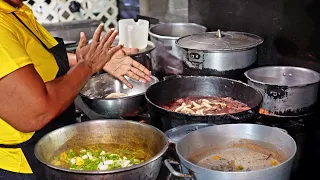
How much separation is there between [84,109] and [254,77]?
4.17 feet

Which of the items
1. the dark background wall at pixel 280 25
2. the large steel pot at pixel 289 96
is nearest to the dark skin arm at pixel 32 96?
the large steel pot at pixel 289 96

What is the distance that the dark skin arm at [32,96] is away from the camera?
1535 millimetres

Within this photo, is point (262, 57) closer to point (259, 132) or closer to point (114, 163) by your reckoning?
point (259, 132)

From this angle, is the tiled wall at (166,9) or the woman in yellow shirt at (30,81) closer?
the woman in yellow shirt at (30,81)

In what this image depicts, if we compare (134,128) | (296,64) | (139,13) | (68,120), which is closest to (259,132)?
(134,128)

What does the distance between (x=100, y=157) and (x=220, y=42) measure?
4.60 ft

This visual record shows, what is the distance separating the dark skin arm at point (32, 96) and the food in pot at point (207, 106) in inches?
33.0

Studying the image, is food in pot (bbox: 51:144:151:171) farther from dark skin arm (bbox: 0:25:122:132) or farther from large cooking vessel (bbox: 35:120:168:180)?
dark skin arm (bbox: 0:25:122:132)

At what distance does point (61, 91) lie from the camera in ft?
5.70

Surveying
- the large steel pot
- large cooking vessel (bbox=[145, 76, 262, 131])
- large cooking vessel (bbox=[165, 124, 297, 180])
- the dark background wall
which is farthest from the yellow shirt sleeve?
the dark background wall

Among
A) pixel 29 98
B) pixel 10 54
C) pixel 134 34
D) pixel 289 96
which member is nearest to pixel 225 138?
pixel 289 96

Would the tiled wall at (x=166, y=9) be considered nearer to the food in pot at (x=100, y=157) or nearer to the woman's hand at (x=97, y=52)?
the woman's hand at (x=97, y=52)

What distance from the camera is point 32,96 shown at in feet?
5.12

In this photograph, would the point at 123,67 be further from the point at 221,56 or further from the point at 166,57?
the point at 166,57
